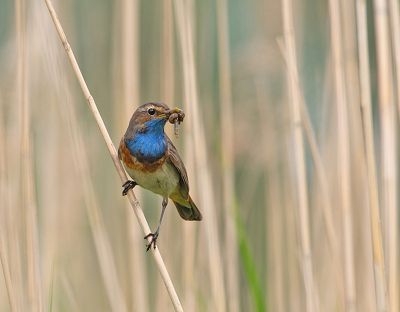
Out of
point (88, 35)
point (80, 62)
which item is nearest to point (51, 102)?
point (80, 62)

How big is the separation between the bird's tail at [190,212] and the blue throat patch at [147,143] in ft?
1.41

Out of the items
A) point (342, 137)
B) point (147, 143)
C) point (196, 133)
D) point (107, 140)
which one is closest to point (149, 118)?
point (147, 143)

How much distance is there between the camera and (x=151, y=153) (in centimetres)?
238

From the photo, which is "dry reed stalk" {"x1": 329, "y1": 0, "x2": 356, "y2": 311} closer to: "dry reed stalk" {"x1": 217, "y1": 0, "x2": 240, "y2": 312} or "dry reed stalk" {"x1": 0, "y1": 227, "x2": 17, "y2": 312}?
"dry reed stalk" {"x1": 217, "y1": 0, "x2": 240, "y2": 312}

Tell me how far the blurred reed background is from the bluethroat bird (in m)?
0.15

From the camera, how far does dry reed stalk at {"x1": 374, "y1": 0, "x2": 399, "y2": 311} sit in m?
1.80

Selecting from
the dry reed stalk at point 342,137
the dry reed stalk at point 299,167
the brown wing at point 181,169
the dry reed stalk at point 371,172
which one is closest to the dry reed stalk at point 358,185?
the dry reed stalk at point 342,137

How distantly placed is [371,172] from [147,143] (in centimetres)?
110

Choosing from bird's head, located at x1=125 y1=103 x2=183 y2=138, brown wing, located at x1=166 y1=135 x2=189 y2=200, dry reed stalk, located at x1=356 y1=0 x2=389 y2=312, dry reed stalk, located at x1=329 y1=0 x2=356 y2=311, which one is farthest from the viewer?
brown wing, located at x1=166 y1=135 x2=189 y2=200

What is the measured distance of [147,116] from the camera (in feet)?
7.59

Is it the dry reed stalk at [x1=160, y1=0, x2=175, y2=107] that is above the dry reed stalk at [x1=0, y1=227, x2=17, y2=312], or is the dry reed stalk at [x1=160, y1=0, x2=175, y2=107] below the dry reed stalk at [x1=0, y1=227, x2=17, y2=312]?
above

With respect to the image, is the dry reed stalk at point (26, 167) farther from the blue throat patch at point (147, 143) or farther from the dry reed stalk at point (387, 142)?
the dry reed stalk at point (387, 142)

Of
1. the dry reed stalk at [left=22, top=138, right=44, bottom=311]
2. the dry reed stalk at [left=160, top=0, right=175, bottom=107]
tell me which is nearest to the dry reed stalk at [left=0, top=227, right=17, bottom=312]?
the dry reed stalk at [left=22, top=138, right=44, bottom=311]

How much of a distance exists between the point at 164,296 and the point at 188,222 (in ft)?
1.45
